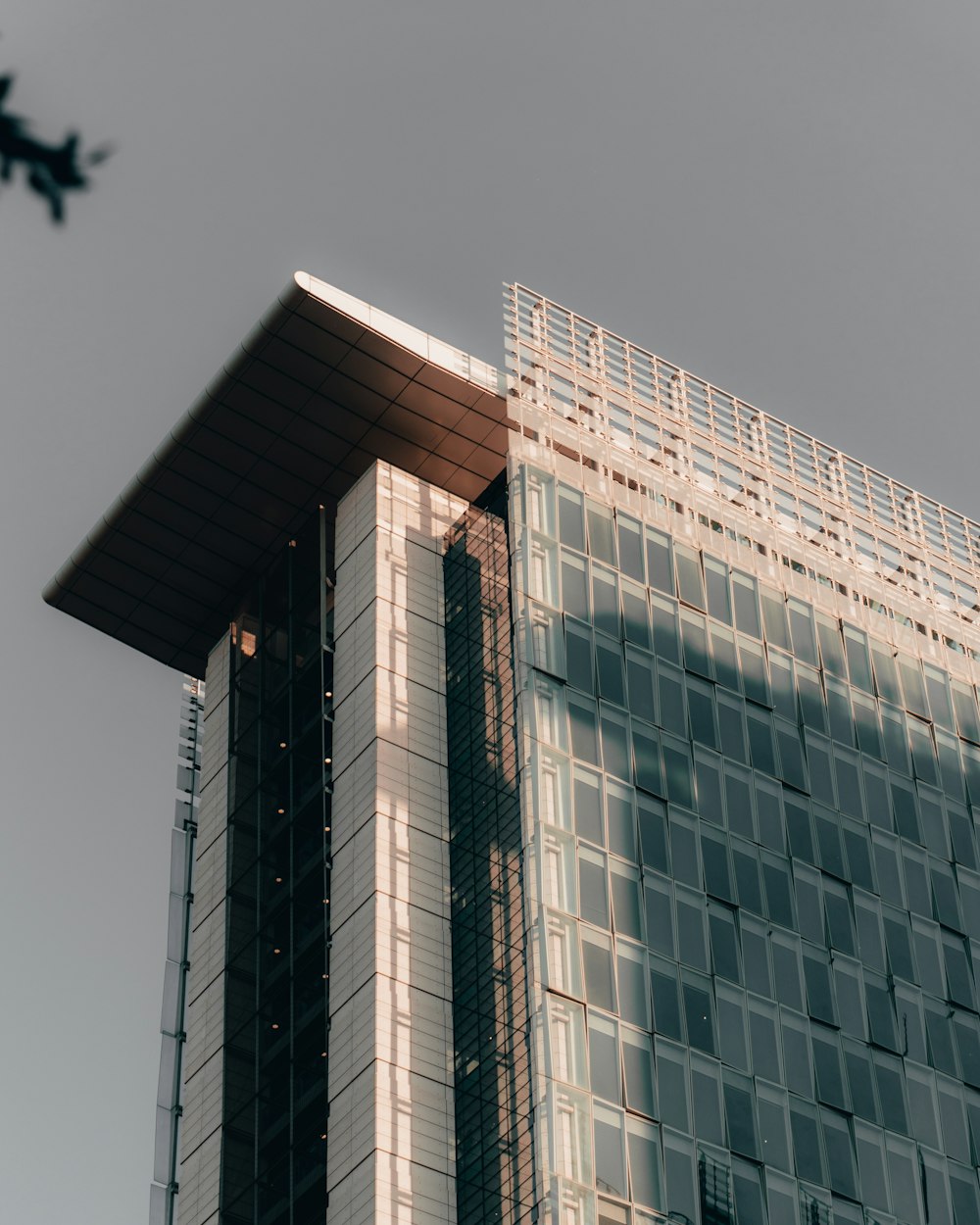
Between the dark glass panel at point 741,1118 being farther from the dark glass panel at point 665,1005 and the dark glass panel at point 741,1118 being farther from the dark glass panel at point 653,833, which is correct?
the dark glass panel at point 653,833

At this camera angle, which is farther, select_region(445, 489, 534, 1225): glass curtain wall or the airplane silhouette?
select_region(445, 489, 534, 1225): glass curtain wall

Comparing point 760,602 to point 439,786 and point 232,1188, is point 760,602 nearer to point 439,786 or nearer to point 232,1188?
point 439,786

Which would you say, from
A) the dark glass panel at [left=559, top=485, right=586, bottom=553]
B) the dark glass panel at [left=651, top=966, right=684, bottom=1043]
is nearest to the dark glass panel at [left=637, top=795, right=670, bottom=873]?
the dark glass panel at [left=651, top=966, right=684, bottom=1043]

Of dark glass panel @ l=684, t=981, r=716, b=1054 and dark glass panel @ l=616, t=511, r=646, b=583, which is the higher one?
dark glass panel @ l=616, t=511, r=646, b=583

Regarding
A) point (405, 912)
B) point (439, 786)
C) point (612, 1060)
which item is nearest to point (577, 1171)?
point (612, 1060)

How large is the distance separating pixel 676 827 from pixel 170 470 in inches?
970

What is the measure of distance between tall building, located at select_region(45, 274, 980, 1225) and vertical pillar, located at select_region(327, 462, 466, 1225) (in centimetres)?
14

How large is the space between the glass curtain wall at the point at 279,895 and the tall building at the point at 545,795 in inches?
6.4

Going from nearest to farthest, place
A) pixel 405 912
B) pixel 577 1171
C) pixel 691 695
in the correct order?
pixel 577 1171 → pixel 405 912 → pixel 691 695

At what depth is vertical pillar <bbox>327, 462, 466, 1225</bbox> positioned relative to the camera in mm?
56656

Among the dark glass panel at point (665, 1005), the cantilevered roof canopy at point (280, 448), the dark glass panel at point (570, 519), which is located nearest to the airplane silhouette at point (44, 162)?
the dark glass panel at point (665, 1005)

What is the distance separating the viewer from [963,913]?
6881cm

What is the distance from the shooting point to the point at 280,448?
243ft

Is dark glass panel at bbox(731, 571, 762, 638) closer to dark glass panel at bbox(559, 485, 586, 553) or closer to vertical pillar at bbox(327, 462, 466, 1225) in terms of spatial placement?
dark glass panel at bbox(559, 485, 586, 553)
